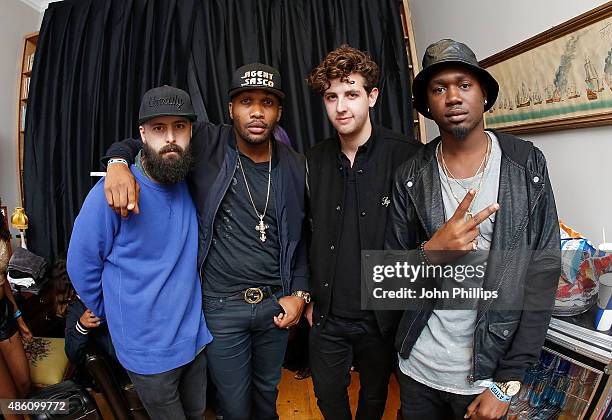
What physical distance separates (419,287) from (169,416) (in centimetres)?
97

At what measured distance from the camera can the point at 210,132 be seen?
1.42m

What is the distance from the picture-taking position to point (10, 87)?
2.51 meters

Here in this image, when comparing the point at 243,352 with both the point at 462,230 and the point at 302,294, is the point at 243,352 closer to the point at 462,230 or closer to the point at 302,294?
the point at 302,294

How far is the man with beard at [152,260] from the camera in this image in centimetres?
119

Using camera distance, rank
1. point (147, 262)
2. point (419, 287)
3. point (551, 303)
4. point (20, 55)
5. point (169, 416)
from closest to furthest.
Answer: point (551, 303)
point (419, 287)
point (147, 262)
point (169, 416)
point (20, 55)

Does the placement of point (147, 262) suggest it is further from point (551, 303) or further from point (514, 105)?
point (514, 105)

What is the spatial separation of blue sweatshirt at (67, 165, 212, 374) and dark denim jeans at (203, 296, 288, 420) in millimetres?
94

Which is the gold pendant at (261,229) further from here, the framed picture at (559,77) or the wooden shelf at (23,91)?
the wooden shelf at (23,91)

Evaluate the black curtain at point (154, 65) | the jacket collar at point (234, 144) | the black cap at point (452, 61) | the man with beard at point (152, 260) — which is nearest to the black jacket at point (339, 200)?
the jacket collar at point (234, 144)

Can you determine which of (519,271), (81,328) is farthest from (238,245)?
(519,271)

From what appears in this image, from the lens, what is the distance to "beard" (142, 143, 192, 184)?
1.21m

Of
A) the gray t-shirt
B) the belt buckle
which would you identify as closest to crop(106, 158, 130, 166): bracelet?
the belt buckle

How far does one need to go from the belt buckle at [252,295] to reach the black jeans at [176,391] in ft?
0.83

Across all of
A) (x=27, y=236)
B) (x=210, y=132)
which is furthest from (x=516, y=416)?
(x=27, y=236)
